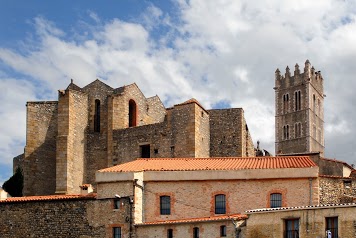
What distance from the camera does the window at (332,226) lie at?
36.5 meters

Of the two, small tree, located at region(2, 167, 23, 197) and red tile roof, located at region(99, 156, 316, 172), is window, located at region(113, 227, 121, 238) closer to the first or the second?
red tile roof, located at region(99, 156, 316, 172)

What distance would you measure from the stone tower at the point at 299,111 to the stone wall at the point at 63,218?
72.1 m

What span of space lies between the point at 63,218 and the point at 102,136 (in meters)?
15.7

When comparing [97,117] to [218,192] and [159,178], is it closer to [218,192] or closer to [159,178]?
[159,178]

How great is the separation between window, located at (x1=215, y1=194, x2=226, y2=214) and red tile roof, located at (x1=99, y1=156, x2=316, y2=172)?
190 cm

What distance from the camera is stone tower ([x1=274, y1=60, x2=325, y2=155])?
114875 mm

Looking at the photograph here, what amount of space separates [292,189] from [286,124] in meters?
75.2

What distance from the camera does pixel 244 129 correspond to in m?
59.6

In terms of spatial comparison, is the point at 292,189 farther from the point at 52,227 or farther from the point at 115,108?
the point at 115,108

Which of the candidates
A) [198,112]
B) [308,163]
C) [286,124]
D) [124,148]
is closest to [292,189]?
[308,163]

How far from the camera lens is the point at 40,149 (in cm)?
5916

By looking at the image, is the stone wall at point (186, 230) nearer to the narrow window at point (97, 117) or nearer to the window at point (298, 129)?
the narrow window at point (97, 117)

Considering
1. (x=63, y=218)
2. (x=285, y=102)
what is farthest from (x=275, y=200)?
(x=285, y=102)

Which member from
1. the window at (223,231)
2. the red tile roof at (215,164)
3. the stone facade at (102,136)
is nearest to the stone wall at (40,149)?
the stone facade at (102,136)
